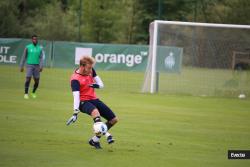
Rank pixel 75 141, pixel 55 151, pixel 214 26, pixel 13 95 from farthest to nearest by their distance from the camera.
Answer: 1. pixel 214 26
2. pixel 13 95
3. pixel 75 141
4. pixel 55 151

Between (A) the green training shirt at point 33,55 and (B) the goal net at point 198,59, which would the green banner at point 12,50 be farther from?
(A) the green training shirt at point 33,55

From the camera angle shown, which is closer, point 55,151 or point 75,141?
point 55,151

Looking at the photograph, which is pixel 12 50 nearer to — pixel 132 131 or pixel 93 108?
pixel 132 131

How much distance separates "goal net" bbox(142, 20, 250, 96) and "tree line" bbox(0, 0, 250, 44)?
1974 cm

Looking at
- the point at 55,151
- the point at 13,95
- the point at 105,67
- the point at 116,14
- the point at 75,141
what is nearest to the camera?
the point at 55,151

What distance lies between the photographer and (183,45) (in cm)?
2877

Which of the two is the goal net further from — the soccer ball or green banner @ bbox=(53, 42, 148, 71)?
the soccer ball

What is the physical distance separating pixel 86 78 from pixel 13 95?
11768mm

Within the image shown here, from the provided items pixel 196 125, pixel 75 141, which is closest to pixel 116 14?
pixel 196 125

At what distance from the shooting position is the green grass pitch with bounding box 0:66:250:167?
12023mm

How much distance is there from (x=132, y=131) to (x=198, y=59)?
12.2 m

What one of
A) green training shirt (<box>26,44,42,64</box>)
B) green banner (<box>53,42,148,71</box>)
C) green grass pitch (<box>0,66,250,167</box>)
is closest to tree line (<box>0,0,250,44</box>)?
green banner (<box>53,42,148,71</box>)

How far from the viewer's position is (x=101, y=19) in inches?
2126

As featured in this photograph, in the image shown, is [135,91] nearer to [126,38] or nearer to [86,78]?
[86,78]
